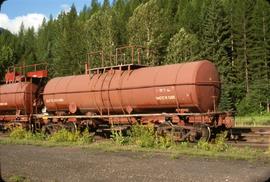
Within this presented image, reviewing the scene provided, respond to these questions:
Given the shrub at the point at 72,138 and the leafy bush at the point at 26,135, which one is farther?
the leafy bush at the point at 26,135

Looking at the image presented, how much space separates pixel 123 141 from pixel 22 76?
1234 centimetres

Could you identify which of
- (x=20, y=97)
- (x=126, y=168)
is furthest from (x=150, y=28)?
(x=126, y=168)

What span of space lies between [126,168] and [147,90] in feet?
26.9

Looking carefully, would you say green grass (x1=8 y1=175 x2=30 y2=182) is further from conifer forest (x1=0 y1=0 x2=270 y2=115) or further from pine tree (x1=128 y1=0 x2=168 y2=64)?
pine tree (x1=128 y1=0 x2=168 y2=64)

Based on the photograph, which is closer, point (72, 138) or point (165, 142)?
point (165, 142)

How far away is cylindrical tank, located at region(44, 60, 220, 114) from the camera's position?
689 inches

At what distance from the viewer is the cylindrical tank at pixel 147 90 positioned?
1750 cm

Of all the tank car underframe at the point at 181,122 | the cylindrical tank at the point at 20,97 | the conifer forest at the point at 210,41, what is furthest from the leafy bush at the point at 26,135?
the conifer forest at the point at 210,41

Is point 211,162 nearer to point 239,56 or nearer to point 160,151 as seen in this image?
point 160,151

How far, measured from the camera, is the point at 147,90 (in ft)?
60.7

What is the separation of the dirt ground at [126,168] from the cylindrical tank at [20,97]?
11.9m

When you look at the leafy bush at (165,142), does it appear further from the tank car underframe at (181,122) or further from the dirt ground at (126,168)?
the dirt ground at (126,168)

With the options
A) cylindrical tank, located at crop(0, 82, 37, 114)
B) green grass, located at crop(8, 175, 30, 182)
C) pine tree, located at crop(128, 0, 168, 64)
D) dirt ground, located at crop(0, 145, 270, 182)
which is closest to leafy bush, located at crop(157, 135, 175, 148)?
dirt ground, located at crop(0, 145, 270, 182)

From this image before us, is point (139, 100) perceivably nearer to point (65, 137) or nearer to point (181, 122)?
point (181, 122)
